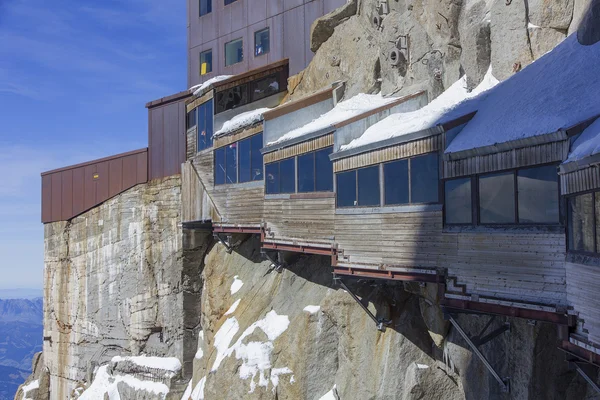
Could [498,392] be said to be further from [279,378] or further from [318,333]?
[279,378]

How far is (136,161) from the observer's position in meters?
37.1

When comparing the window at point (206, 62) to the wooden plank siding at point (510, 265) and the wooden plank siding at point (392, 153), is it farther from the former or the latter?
the wooden plank siding at point (510, 265)

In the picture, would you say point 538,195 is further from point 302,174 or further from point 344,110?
point 344,110

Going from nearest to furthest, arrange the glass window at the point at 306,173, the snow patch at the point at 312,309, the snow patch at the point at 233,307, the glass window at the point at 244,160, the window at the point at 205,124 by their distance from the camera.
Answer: the glass window at the point at 306,173 → the snow patch at the point at 312,309 → the glass window at the point at 244,160 → the snow patch at the point at 233,307 → the window at the point at 205,124

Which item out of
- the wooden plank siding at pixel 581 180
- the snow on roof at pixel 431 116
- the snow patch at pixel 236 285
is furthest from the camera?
the snow patch at pixel 236 285

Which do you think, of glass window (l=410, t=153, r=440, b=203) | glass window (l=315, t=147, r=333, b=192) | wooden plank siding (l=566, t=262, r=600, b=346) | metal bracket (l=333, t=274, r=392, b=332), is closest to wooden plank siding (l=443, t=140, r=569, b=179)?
glass window (l=410, t=153, r=440, b=203)

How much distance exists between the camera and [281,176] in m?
22.4

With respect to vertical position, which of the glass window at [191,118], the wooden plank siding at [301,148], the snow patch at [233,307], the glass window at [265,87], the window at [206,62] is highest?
the window at [206,62]

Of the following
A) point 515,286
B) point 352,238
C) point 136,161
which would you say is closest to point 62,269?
point 136,161

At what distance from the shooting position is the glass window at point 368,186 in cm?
1623

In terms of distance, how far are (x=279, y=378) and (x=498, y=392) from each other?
8.92 m

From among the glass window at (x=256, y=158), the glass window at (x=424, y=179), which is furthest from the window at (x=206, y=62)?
the glass window at (x=424, y=179)

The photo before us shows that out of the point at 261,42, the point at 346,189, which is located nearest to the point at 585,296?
the point at 346,189

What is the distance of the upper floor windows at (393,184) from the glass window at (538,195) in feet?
8.99
